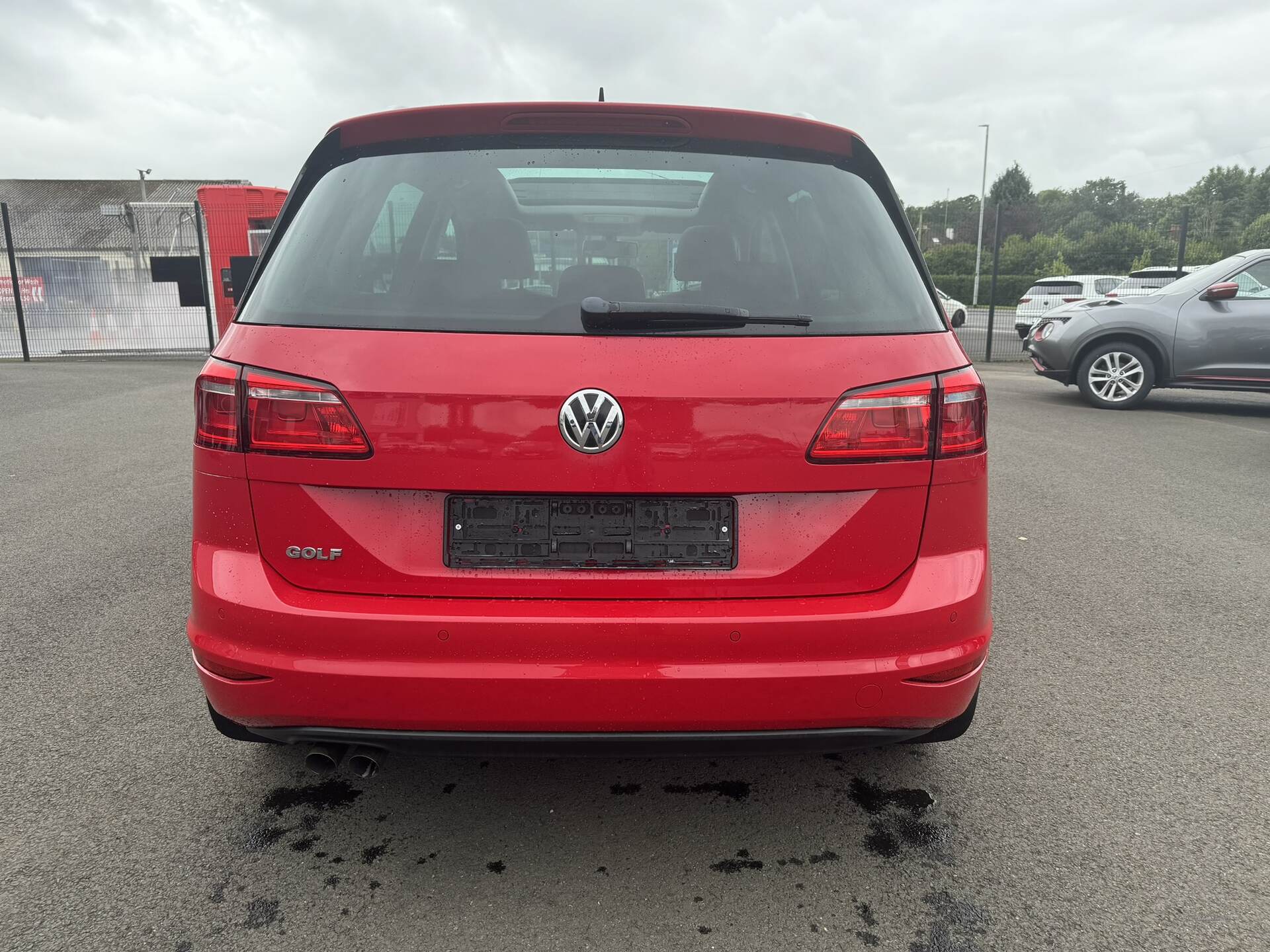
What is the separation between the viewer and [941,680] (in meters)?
1.96

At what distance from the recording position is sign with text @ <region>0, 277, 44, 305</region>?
46.8 feet

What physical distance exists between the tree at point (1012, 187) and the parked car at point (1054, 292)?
312 ft

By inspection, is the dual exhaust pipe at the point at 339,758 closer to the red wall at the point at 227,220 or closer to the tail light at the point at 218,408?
the tail light at the point at 218,408

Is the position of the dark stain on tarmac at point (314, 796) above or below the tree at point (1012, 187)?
below

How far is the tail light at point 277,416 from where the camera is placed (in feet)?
6.11

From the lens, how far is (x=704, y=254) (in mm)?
2078

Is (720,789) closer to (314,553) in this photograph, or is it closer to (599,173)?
(314,553)

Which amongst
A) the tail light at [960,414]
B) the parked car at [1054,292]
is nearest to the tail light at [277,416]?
the tail light at [960,414]

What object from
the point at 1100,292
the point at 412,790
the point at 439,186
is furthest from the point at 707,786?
the point at 1100,292

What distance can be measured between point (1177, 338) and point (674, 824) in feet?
31.8

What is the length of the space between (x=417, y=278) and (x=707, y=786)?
5.12ft

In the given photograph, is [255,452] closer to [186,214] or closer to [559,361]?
[559,361]

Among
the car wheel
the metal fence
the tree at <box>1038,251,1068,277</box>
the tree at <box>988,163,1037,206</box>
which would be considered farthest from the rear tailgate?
the tree at <box>988,163,1037,206</box>

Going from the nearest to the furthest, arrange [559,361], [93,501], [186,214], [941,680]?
1. [559,361]
2. [941,680]
3. [93,501]
4. [186,214]
